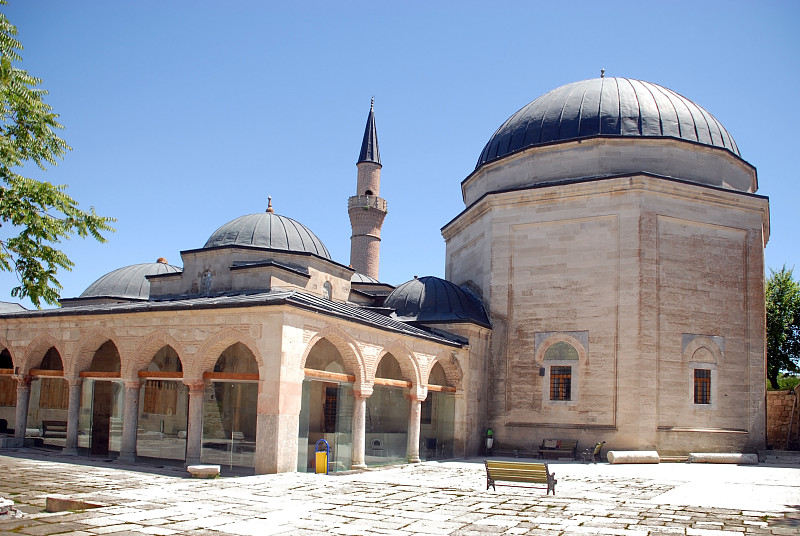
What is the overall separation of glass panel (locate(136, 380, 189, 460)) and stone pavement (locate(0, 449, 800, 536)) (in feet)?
3.90

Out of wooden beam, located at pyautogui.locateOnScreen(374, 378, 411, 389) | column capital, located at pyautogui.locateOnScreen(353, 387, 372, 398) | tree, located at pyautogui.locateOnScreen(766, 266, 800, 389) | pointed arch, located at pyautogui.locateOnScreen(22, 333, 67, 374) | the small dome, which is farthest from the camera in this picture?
tree, located at pyautogui.locateOnScreen(766, 266, 800, 389)

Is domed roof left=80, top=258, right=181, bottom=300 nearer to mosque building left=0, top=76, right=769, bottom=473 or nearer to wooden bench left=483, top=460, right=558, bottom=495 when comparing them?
mosque building left=0, top=76, right=769, bottom=473

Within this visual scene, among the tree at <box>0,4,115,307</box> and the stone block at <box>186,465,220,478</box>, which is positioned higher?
the tree at <box>0,4,115,307</box>

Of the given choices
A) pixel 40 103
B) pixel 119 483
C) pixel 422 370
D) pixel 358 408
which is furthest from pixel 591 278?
pixel 40 103

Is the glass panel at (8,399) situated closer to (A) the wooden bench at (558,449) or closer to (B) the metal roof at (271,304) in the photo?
(B) the metal roof at (271,304)

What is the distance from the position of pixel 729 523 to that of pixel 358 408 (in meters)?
7.98

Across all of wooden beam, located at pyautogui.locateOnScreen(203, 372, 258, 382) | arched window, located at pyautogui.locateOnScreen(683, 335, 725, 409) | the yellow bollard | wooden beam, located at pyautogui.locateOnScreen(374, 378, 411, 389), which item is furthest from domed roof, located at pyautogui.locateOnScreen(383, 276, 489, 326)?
wooden beam, located at pyautogui.locateOnScreen(203, 372, 258, 382)

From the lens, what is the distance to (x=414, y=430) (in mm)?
16891

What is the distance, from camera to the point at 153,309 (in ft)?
47.5

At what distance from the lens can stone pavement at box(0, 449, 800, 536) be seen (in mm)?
8156

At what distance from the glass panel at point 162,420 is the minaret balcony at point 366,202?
1944 centimetres

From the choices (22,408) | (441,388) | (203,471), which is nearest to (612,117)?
(441,388)

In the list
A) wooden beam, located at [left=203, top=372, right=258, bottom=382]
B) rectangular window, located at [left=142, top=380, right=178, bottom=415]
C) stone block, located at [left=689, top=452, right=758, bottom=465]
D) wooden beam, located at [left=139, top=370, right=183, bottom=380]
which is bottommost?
stone block, located at [left=689, top=452, right=758, bottom=465]

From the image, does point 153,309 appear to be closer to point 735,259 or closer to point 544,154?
point 544,154
